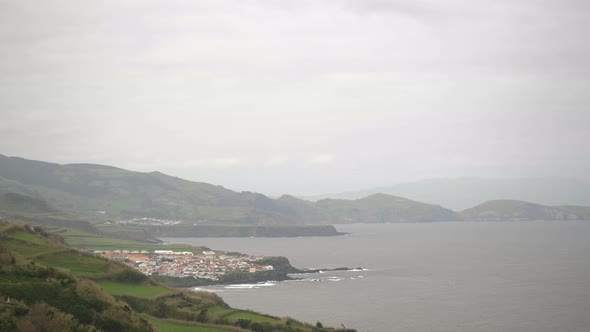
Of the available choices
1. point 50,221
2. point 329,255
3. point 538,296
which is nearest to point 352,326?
point 538,296

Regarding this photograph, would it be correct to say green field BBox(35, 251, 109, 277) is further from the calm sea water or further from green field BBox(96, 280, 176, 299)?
the calm sea water

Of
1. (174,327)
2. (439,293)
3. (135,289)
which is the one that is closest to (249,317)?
(174,327)

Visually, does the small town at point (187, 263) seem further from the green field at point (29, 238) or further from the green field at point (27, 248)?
the green field at point (27, 248)

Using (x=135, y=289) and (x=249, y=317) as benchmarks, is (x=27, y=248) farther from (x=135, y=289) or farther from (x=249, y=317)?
(x=249, y=317)

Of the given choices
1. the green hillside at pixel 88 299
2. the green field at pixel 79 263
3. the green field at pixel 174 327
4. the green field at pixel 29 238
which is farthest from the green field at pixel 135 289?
the green field at pixel 29 238

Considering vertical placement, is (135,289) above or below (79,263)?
below

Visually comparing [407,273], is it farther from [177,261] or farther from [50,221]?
[50,221]
